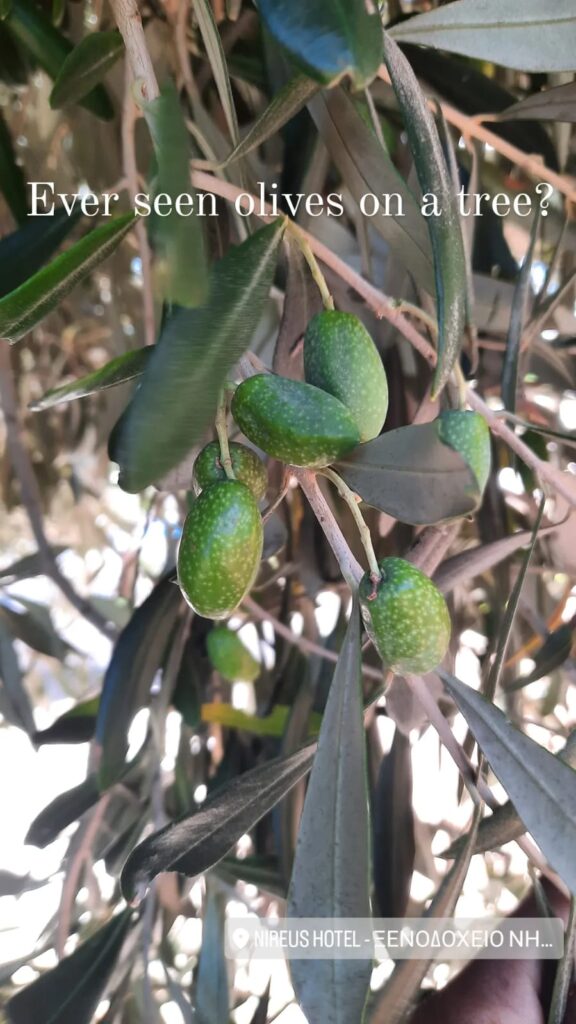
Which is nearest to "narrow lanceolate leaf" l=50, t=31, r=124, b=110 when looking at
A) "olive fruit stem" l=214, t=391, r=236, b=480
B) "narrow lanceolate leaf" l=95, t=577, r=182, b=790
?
"olive fruit stem" l=214, t=391, r=236, b=480

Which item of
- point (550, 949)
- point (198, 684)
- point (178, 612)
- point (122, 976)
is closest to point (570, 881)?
point (550, 949)

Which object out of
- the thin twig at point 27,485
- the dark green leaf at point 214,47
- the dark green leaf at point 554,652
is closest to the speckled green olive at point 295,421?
the dark green leaf at point 214,47

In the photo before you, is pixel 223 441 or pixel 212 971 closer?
pixel 223 441

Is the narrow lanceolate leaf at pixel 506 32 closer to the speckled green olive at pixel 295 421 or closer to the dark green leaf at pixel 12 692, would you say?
the speckled green olive at pixel 295 421

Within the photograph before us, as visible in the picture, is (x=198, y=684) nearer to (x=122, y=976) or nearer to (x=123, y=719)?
(x=123, y=719)

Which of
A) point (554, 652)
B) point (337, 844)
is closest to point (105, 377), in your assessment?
point (337, 844)

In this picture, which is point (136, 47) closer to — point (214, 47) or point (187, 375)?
point (214, 47)

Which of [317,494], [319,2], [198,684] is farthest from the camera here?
[198,684]

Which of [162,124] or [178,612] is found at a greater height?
[162,124]
